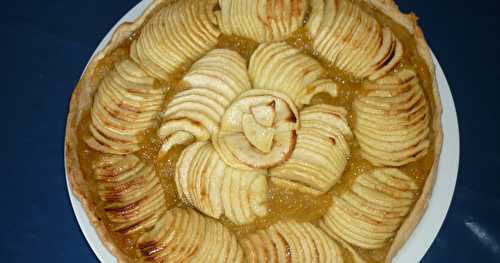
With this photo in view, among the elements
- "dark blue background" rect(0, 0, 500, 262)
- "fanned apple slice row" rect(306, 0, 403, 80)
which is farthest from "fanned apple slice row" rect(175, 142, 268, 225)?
"dark blue background" rect(0, 0, 500, 262)

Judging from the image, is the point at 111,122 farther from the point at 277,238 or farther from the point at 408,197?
the point at 408,197

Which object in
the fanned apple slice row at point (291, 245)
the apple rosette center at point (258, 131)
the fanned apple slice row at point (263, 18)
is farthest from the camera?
the fanned apple slice row at point (263, 18)

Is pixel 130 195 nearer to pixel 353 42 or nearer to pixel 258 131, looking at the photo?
pixel 258 131

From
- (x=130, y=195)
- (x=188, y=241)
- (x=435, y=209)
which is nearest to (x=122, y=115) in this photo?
(x=130, y=195)

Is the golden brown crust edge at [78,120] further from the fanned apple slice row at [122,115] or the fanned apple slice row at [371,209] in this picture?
the fanned apple slice row at [371,209]

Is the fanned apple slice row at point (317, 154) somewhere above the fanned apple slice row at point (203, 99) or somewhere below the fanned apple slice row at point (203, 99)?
below

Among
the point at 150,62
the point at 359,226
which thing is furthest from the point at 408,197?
the point at 150,62

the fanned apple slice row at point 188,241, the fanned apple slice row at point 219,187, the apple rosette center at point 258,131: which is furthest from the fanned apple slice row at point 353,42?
the fanned apple slice row at point 188,241

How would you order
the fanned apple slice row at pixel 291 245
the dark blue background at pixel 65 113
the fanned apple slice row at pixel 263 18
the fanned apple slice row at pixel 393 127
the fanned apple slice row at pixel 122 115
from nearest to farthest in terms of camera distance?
the fanned apple slice row at pixel 291 245 < the fanned apple slice row at pixel 393 127 < the fanned apple slice row at pixel 122 115 < the fanned apple slice row at pixel 263 18 < the dark blue background at pixel 65 113
